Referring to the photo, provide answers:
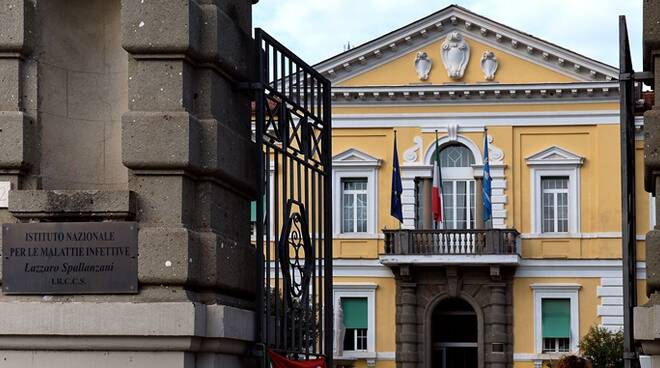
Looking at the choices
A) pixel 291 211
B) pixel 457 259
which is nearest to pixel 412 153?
pixel 457 259

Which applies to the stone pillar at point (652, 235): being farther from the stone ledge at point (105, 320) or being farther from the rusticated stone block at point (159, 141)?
the rusticated stone block at point (159, 141)

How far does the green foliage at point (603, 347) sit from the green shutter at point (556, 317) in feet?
5.64

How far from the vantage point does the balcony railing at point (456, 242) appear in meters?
38.9

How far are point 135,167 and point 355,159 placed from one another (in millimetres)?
32074

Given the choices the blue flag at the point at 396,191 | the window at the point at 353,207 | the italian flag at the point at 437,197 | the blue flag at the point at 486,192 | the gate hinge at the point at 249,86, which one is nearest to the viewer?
the gate hinge at the point at 249,86

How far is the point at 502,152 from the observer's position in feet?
131

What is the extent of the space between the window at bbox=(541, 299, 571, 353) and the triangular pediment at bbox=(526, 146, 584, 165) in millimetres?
3660

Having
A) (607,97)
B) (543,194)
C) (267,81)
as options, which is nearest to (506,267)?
(543,194)

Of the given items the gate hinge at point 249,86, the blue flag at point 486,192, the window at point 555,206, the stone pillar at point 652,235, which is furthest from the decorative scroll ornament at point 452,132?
the stone pillar at point 652,235

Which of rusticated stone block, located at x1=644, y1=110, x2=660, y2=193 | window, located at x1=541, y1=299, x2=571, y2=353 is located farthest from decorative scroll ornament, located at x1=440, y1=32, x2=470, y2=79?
rusticated stone block, located at x1=644, y1=110, x2=660, y2=193

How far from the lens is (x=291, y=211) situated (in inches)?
395

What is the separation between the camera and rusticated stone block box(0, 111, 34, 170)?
8.26 meters

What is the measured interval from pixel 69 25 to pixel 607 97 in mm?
32201

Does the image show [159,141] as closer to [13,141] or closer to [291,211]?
[13,141]
